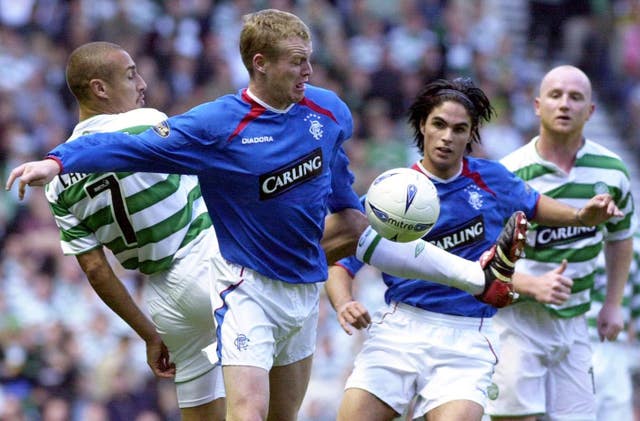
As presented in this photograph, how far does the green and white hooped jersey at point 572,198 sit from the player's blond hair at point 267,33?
2.12 m

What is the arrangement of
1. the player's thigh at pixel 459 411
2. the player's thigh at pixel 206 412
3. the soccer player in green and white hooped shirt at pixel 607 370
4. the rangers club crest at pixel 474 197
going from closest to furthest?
the player's thigh at pixel 459 411
the rangers club crest at pixel 474 197
the player's thigh at pixel 206 412
the soccer player in green and white hooped shirt at pixel 607 370

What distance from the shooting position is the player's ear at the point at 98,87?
21.5ft

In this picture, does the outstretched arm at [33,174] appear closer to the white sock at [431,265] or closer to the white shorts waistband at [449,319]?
the white sock at [431,265]

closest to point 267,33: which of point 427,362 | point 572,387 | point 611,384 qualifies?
point 427,362

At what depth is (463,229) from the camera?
6.59 metres

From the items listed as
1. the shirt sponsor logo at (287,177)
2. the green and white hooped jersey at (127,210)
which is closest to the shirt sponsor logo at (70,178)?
the green and white hooped jersey at (127,210)

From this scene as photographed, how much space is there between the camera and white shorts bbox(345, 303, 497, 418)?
20.9 feet

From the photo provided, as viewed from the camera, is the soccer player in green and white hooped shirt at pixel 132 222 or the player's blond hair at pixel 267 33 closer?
the player's blond hair at pixel 267 33

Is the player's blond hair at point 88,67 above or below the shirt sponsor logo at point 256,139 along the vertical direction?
above

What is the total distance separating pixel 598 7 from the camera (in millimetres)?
18250

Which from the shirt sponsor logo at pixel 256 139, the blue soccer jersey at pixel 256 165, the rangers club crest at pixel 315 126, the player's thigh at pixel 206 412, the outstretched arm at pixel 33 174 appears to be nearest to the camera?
the outstretched arm at pixel 33 174

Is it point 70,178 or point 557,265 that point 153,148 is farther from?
point 557,265

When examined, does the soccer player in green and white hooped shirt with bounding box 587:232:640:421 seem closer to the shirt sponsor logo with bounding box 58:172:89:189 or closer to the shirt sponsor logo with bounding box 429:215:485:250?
the shirt sponsor logo with bounding box 429:215:485:250

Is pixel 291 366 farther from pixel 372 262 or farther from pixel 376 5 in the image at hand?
pixel 376 5
